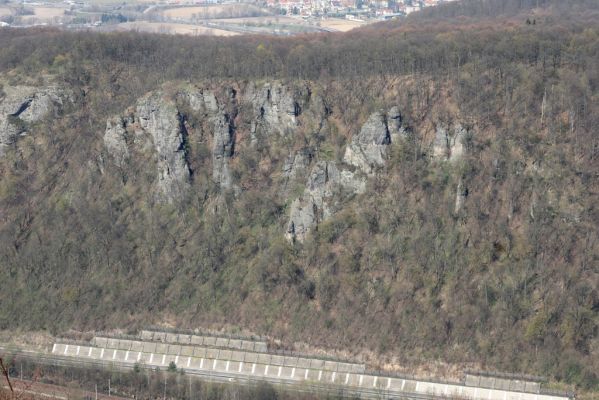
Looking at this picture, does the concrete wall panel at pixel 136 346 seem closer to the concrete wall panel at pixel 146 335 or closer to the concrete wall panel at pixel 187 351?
the concrete wall panel at pixel 146 335

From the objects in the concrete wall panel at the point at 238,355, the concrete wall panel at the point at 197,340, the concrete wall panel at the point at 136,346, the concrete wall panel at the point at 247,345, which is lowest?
the concrete wall panel at the point at 136,346

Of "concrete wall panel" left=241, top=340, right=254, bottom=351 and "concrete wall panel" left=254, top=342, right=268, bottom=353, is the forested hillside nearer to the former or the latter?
"concrete wall panel" left=254, top=342, right=268, bottom=353

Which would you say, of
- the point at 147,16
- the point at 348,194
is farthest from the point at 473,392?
the point at 147,16

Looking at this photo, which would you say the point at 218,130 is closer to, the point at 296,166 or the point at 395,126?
the point at 296,166

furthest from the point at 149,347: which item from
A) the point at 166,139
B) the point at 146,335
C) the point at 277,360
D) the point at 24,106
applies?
the point at 24,106

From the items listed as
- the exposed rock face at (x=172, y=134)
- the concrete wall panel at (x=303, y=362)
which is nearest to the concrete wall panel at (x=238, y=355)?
the concrete wall panel at (x=303, y=362)

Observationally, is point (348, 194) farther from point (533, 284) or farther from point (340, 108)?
point (533, 284)
